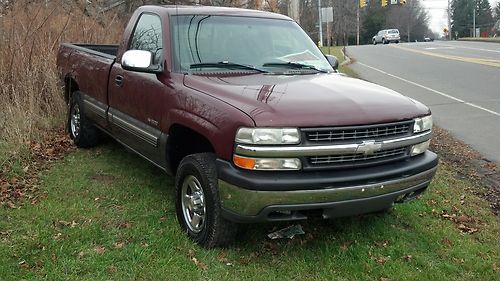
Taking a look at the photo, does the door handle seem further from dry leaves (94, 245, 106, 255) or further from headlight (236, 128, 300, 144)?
headlight (236, 128, 300, 144)

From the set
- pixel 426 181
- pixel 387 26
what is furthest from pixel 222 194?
pixel 387 26

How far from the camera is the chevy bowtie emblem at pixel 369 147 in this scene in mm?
3479

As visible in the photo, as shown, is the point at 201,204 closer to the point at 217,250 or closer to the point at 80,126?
the point at 217,250

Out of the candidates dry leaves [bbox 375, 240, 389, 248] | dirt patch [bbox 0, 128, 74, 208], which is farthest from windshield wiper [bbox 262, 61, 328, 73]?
dirt patch [bbox 0, 128, 74, 208]

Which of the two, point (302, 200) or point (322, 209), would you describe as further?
point (322, 209)

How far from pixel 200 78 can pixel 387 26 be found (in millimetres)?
96475

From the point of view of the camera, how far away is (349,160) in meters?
3.52

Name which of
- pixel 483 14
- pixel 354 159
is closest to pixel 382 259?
pixel 354 159

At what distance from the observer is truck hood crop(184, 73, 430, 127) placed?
11.1ft

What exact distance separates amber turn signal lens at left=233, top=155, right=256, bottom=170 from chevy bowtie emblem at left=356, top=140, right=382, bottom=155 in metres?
0.73

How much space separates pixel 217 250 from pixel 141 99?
5.47 feet

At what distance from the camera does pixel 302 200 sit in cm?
337

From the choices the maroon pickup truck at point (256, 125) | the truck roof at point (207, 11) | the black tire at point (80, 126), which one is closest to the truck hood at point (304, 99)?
the maroon pickup truck at point (256, 125)

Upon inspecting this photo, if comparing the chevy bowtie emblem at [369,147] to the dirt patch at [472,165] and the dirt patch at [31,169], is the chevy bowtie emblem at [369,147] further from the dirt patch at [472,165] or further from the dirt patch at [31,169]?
the dirt patch at [31,169]
